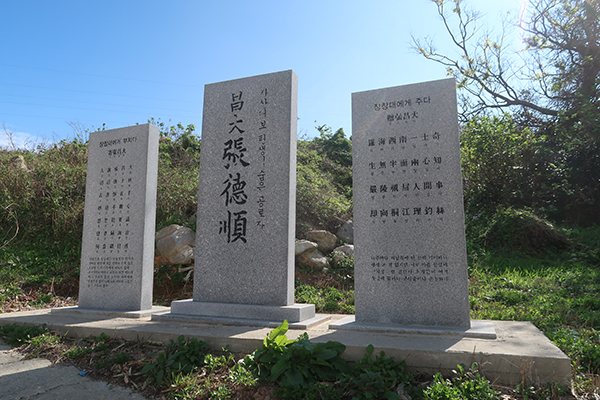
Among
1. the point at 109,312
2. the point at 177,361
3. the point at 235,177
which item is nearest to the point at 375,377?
the point at 177,361

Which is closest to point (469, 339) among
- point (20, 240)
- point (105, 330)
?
point (105, 330)

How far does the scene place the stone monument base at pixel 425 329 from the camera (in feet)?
10.0

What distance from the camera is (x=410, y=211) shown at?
3.59 meters

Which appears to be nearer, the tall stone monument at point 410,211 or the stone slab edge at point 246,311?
the tall stone monument at point 410,211

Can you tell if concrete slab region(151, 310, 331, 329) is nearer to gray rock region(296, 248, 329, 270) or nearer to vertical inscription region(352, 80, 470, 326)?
vertical inscription region(352, 80, 470, 326)

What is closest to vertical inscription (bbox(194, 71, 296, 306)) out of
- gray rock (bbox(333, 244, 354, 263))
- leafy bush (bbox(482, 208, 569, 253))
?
gray rock (bbox(333, 244, 354, 263))

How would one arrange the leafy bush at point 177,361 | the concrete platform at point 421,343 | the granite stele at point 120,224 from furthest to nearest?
1. the granite stele at point 120,224
2. the leafy bush at point 177,361
3. the concrete platform at point 421,343

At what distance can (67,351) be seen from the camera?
331 cm

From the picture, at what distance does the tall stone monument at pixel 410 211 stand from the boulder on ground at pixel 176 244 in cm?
376

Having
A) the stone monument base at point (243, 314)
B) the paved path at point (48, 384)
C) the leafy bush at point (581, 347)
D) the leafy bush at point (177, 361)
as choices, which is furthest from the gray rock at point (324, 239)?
the paved path at point (48, 384)

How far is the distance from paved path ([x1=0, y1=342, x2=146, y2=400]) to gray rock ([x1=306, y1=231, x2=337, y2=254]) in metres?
4.69

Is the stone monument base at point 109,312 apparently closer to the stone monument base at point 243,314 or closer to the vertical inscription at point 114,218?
the vertical inscription at point 114,218

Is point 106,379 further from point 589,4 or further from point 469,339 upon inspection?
point 589,4

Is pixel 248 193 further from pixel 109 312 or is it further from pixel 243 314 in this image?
pixel 109 312
